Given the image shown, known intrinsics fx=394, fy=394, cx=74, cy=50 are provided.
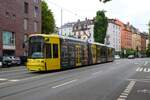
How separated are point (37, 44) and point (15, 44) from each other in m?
39.6

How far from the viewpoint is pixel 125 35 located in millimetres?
181125

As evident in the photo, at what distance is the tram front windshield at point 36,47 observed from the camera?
1199 inches

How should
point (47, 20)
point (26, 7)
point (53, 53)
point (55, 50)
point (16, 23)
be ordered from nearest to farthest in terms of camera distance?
point (53, 53) → point (55, 50) → point (16, 23) → point (26, 7) → point (47, 20)

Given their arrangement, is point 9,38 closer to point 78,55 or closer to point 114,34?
point 78,55

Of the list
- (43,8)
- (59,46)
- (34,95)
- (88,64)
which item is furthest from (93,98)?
(43,8)

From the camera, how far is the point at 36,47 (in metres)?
30.5

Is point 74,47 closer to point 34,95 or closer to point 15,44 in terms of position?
point 34,95

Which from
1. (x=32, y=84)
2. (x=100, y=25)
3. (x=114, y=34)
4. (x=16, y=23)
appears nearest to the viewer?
(x=32, y=84)

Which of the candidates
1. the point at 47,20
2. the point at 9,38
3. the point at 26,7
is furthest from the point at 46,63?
the point at 47,20

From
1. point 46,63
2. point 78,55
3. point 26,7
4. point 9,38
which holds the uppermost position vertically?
point 26,7

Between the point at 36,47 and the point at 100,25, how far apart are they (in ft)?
247

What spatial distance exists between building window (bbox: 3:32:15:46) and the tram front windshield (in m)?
36.1

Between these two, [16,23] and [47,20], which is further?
[47,20]

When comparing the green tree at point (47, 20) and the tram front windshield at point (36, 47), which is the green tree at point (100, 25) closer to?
the green tree at point (47, 20)
